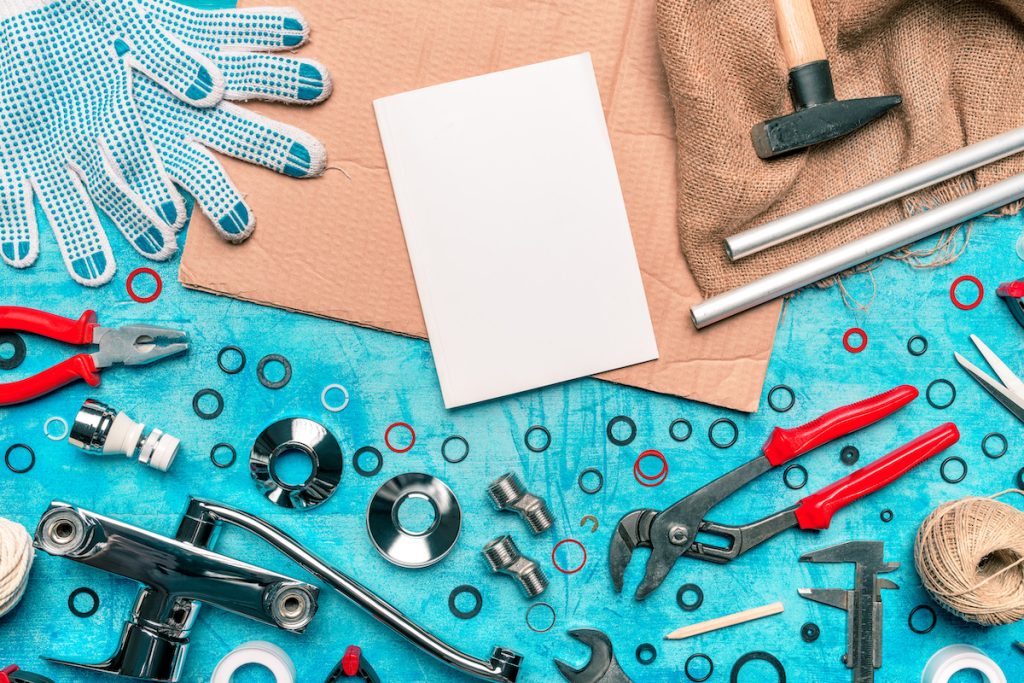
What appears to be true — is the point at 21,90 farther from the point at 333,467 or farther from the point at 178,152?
the point at 333,467

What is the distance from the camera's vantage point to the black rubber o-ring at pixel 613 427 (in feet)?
2.57

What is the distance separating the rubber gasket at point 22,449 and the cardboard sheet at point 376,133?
0.21 metres

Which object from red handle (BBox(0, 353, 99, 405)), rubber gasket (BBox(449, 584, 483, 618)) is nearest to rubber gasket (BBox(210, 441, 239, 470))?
red handle (BBox(0, 353, 99, 405))

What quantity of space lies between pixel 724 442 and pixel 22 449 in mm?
642

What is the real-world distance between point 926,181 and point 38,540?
80cm

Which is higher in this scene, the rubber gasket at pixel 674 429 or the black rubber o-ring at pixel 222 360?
the rubber gasket at pixel 674 429

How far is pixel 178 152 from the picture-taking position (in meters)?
0.74

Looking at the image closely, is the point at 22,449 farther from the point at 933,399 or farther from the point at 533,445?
the point at 933,399

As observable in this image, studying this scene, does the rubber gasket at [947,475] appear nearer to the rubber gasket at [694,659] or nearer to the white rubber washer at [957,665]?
the white rubber washer at [957,665]

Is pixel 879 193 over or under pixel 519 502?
over

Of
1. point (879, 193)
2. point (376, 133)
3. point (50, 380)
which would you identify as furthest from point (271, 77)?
point (879, 193)

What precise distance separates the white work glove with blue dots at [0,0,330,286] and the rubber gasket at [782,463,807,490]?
54cm

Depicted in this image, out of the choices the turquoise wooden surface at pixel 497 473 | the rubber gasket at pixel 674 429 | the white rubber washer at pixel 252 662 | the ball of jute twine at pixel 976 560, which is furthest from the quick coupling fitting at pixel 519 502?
the ball of jute twine at pixel 976 560

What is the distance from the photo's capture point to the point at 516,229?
0.77 m
